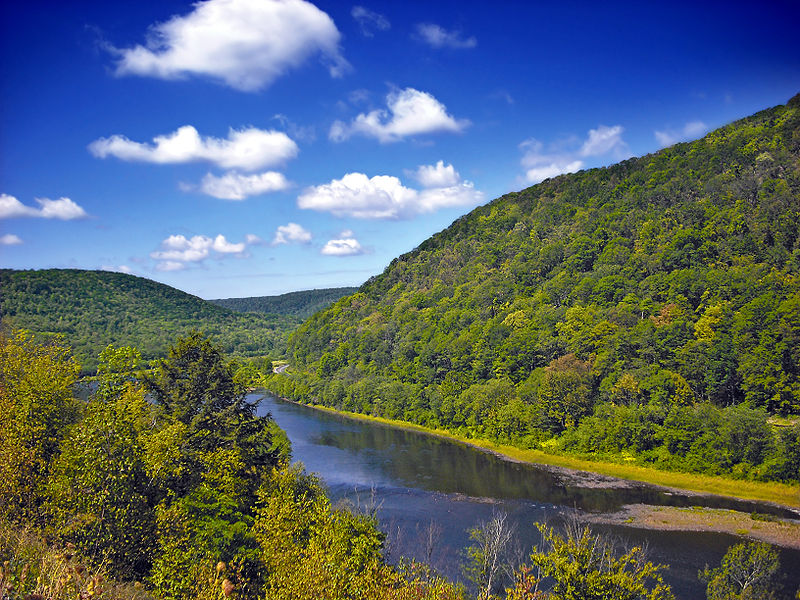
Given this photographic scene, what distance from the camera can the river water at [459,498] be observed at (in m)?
38.9

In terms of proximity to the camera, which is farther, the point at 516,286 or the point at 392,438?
the point at 516,286

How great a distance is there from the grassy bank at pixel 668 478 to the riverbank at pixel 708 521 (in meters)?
5.51

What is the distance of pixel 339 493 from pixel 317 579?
37342 mm

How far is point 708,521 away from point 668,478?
1164 centimetres

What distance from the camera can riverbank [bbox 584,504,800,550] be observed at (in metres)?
42.4

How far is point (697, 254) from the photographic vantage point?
9431cm

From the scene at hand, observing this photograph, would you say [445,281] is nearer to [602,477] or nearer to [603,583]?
[602,477]

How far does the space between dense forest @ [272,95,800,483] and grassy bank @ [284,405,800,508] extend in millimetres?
1493

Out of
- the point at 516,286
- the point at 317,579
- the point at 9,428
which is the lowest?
the point at 317,579

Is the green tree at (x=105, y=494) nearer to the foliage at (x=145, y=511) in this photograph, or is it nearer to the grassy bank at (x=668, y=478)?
the foliage at (x=145, y=511)

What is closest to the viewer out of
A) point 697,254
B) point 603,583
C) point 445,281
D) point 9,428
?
point 9,428

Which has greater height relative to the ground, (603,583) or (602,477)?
(603,583)

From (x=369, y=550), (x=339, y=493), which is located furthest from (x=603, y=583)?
(x=339, y=493)

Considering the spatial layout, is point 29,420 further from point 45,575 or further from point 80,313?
point 80,313
